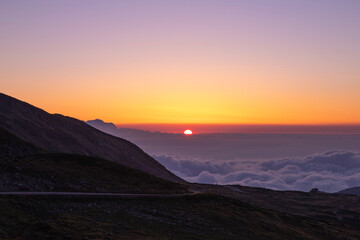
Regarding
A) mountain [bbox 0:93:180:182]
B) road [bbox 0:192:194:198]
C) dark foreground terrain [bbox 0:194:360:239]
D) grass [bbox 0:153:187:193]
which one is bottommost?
dark foreground terrain [bbox 0:194:360:239]

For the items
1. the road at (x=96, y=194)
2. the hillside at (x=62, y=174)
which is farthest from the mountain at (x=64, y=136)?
the road at (x=96, y=194)

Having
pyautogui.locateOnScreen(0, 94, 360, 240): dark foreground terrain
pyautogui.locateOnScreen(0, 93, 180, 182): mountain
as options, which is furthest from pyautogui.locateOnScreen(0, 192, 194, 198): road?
pyautogui.locateOnScreen(0, 93, 180, 182): mountain

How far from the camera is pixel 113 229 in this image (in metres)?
39.4

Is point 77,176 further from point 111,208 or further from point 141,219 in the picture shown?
point 141,219

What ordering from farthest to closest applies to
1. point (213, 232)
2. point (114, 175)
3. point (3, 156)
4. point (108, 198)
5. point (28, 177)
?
point (114, 175) → point (3, 156) → point (28, 177) → point (108, 198) → point (213, 232)

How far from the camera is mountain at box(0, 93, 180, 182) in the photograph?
129375 mm

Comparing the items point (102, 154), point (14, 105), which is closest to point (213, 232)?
point (102, 154)

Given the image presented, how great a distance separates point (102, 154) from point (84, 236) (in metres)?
122

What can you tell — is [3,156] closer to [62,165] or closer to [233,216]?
[62,165]

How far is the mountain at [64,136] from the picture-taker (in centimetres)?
12938

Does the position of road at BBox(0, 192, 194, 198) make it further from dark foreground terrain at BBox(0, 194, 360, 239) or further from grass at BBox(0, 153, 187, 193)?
grass at BBox(0, 153, 187, 193)

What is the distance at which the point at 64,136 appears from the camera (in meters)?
148

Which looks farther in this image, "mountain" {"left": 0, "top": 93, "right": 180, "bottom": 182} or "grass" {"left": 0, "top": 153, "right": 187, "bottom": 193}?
"mountain" {"left": 0, "top": 93, "right": 180, "bottom": 182}

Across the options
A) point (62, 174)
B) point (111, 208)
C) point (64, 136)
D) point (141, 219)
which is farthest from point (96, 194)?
point (64, 136)
